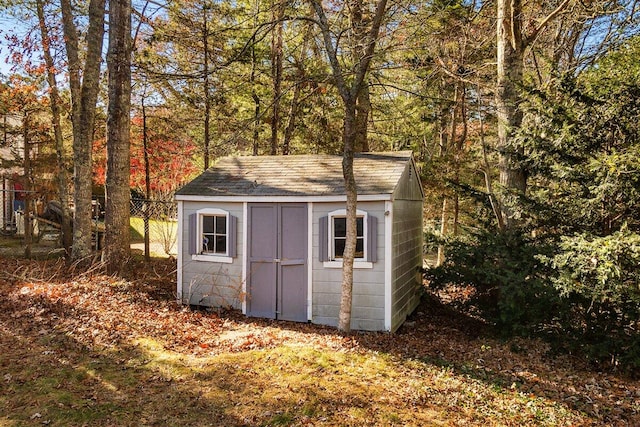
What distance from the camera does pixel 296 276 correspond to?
781 cm

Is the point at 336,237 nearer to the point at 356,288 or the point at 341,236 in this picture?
the point at 341,236

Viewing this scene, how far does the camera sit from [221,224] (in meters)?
8.35

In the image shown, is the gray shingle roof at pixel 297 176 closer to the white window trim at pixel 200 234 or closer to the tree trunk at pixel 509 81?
the white window trim at pixel 200 234

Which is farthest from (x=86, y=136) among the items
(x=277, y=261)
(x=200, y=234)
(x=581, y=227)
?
(x=581, y=227)

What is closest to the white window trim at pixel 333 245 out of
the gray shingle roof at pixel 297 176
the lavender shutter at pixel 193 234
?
the gray shingle roof at pixel 297 176

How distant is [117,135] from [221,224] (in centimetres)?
299

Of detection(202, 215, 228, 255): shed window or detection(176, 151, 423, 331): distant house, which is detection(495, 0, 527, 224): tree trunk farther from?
detection(202, 215, 228, 255): shed window

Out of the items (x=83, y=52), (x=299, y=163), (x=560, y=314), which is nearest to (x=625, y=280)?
(x=560, y=314)

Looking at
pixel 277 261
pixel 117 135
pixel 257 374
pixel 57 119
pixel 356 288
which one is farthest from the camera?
pixel 57 119

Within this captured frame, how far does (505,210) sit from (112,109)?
8.27m

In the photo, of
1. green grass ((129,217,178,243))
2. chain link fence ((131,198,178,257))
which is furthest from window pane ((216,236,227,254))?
green grass ((129,217,178,243))

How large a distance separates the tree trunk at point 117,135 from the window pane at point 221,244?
2.27 m

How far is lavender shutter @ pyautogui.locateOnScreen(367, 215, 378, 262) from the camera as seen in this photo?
23.7ft

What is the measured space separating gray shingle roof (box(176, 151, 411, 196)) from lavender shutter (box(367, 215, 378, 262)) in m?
0.55
